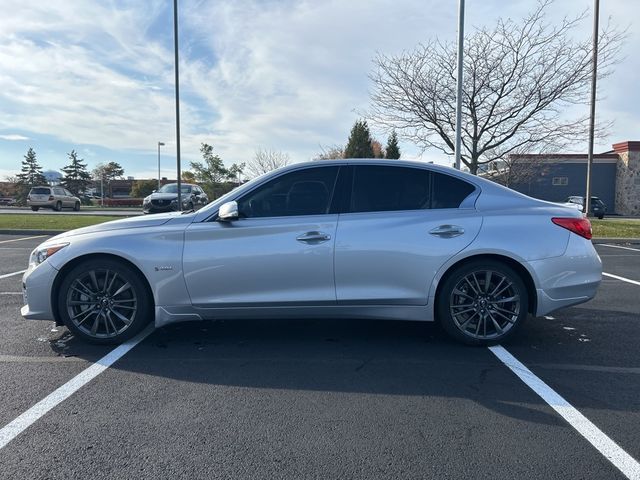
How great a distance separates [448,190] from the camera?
15.2 feet

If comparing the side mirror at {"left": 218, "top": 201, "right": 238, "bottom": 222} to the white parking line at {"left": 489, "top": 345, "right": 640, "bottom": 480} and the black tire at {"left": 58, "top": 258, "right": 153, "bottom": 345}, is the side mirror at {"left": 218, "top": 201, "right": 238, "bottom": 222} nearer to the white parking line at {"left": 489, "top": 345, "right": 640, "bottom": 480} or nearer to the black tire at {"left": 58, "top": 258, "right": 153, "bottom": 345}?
the black tire at {"left": 58, "top": 258, "right": 153, "bottom": 345}

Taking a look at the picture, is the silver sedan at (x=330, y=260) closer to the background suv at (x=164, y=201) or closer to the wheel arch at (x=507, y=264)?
the wheel arch at (x=507, y=264)

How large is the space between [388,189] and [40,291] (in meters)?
3.26

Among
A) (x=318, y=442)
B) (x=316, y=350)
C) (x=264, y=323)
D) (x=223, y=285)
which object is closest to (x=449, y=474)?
(x=318, y=442)

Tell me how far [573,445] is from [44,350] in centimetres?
425

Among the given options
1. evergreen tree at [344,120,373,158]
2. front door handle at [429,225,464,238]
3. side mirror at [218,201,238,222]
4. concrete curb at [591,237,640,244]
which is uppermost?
evergreen tree at [344,120,373,158]

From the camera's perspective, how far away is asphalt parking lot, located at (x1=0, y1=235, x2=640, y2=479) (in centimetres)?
268

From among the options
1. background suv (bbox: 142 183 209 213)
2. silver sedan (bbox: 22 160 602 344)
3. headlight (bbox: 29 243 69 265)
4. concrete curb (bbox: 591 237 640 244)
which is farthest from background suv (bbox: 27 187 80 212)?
silver sedan (bbox: 22 160 602 344)

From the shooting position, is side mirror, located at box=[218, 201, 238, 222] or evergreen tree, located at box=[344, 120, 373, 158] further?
evergreen tree, located at box=[344, 120, 373, 158]

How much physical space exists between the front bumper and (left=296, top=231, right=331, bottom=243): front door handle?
2.21 meters

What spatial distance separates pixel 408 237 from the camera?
4.38 metres

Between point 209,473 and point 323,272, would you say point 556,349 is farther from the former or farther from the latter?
point 209,473

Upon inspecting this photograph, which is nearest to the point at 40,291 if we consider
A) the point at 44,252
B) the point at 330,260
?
the point at 44,252

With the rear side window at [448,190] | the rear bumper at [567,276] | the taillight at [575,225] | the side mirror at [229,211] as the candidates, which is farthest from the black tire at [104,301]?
the taillight at [575,225]
